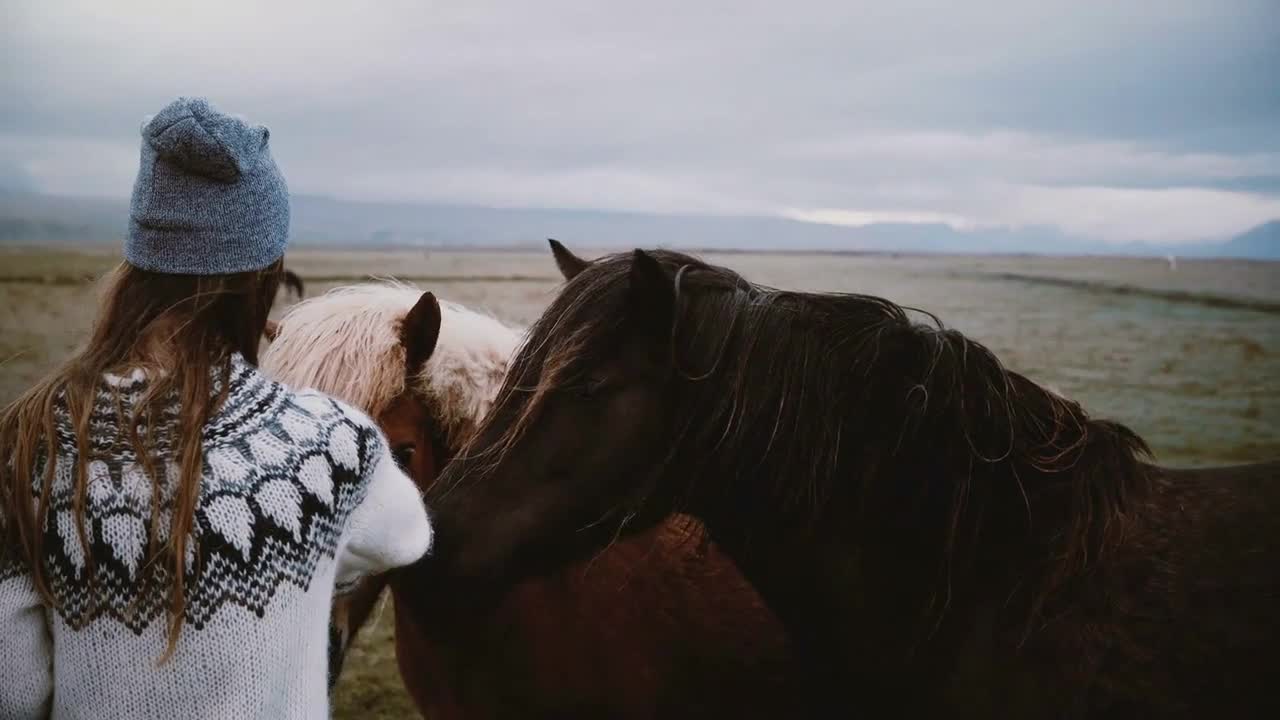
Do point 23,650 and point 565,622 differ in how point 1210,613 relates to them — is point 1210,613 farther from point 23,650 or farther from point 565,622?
point 23,650

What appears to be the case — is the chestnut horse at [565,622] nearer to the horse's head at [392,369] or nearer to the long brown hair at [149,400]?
the horse's head at [392,369]

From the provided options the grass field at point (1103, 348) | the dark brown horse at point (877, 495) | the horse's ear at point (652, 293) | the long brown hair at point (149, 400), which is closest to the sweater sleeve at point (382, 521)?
the long brown hair at point (149, 400)

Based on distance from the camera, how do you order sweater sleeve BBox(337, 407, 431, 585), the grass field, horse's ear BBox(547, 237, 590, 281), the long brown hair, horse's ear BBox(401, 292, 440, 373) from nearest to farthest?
the long brown hair
sweater sleeve BBox(337, 407, 431, 585)
horse's ear BBox(547, 237, 590, 281)
horse's ear BBox(401, 292, 440, 373)
the grass field

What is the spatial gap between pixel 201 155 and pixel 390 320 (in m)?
1.88

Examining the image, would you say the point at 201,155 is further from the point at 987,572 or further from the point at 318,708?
the point at 987,572

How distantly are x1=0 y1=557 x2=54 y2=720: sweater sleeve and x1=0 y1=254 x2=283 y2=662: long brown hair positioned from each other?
0.12 ft

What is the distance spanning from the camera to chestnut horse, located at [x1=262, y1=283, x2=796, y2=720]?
296 centimetres

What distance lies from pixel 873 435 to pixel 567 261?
1.00 metres

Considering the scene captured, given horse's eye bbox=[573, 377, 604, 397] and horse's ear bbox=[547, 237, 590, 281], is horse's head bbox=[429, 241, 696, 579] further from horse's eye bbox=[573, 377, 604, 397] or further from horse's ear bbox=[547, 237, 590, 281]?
horse's ear bbox=[547, 237, 590, 281]

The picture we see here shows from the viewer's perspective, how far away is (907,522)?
2.17 m

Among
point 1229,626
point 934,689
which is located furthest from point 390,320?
point 1229,626

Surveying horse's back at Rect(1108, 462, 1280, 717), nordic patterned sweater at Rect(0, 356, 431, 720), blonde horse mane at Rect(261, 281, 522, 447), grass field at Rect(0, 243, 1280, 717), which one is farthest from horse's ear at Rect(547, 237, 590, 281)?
horse's back at Rect(1108, 462, 1280, 717)

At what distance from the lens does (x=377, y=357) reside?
3.11 metres

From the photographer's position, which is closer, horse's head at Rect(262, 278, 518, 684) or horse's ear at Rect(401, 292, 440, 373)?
horse's head at Rect(262, 278, 518, 684)
